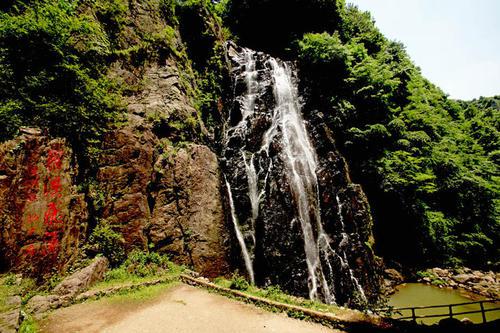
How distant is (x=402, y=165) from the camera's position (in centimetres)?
1575

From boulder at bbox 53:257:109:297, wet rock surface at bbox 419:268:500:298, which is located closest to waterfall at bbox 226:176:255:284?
boulder at bbox 53:257:109:297

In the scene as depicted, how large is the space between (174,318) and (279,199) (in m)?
7.67

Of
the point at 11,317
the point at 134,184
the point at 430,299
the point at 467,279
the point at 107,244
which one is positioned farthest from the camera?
the point at 467,279

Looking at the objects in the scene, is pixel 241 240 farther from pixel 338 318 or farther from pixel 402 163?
pixel 402 163

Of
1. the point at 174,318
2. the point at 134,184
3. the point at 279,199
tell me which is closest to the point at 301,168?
the point at 279,199

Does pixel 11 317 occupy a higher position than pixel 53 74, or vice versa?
pixel 53 74

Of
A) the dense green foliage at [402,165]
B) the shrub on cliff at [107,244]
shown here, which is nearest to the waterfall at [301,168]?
the dense green foliage at [402,165]

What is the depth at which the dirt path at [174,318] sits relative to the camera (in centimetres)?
622

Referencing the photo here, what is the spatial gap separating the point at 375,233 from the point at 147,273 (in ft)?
45.6

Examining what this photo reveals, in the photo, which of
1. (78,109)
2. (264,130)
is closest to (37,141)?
(78,109)

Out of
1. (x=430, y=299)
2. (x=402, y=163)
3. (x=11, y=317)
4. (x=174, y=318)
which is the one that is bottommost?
(x=430, y=299)

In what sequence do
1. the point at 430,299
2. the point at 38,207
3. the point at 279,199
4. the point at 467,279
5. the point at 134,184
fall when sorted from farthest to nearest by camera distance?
the point at 467,279 < the point at 279,199 < the point at 430,299 < the point at 134,184 < the point at 38,207

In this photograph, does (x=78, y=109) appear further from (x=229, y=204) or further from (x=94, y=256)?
(x=229, y=204)

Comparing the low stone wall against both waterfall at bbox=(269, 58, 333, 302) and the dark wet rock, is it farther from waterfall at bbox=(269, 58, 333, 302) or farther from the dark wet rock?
the dark wet rock
